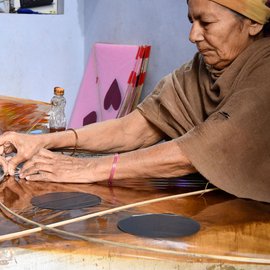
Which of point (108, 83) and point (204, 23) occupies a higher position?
point (204, 23)

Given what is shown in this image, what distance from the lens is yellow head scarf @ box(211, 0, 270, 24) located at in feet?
5.40

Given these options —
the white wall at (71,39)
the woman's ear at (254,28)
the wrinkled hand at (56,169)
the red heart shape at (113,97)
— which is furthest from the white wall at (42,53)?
the woman's ear at (254,28)

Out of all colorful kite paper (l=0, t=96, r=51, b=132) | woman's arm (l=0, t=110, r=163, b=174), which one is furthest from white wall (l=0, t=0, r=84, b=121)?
woman's arm (l=0, t=110, r=163, b=174)

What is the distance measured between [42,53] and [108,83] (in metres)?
0.61

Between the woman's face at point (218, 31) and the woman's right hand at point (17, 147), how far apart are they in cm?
58

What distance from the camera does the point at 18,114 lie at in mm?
2002

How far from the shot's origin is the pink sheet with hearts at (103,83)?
3.58 meters

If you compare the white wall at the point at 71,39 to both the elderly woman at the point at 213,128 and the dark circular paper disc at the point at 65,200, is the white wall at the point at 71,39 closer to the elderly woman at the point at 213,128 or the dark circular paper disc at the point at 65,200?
the elderly woman at the point at 213,128

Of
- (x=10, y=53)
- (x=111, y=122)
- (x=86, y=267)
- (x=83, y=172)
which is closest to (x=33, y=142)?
(x=83, y=172)

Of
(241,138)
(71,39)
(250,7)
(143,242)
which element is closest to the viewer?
(143,242)

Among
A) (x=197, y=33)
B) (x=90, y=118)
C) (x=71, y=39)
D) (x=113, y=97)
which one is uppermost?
(x=197, y=33)

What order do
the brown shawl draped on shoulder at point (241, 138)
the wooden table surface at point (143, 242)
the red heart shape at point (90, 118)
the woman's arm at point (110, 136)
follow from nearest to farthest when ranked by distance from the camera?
1. the wooden table surface at point (143, 242)
2. the brown shawl draped on shoulder at point (241, 138)
3. the woman's arm at point (110, 136)
4. the red heart shape at point (90, 118)

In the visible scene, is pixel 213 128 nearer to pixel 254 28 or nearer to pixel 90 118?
pixel 254 28

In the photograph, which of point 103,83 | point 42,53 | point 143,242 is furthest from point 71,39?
point 143,242
